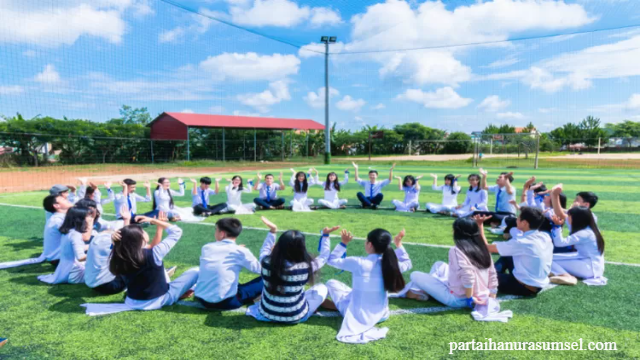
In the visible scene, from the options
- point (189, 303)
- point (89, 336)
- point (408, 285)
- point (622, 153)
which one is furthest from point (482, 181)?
point (622, 153)

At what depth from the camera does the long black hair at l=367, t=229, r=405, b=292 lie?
370cm

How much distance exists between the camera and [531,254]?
4348mm

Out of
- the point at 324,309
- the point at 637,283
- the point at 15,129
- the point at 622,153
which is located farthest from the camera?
the point at 622,153

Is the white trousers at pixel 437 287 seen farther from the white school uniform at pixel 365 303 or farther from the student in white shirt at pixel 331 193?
the student in white shirt at pixel 331 193

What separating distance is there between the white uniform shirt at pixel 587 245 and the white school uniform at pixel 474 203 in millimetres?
4264

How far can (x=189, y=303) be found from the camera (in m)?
4.56

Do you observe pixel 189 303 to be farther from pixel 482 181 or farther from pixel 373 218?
pixel 482 181

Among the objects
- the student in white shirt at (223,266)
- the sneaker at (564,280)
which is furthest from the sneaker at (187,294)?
the sneaker at (564,280)

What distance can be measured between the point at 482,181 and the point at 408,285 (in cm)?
544

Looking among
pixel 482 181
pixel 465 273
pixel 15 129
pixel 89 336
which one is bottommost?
pixel 89 336

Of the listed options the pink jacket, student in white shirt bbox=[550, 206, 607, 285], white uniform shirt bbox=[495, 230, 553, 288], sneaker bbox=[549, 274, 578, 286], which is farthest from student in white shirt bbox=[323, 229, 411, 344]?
student in white shirt bbox=[550, 206, 607, 285]

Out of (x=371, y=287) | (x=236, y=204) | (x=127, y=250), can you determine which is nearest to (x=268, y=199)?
(x=236, y=204)

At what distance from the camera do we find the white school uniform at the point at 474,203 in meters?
9.48

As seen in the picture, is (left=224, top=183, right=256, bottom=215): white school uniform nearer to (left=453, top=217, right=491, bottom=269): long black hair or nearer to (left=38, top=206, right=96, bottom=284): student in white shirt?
(left=38, top=206, right=96, bottom=284): student in white shirt
